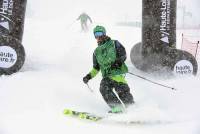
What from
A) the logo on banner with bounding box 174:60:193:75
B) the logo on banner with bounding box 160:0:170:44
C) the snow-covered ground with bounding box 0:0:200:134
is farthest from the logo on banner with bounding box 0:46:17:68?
the logo on banner with bounding box 174:60:193:75

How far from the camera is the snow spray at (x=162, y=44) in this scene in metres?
8.76

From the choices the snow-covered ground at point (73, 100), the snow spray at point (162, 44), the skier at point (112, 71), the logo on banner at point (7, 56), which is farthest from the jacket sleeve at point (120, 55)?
the logo on banner at point (7, 56)

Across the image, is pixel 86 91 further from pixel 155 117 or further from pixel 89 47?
pixel 89 47

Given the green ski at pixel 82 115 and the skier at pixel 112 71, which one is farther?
the skier at pixel 112 71

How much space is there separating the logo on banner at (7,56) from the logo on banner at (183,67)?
11.0 ft

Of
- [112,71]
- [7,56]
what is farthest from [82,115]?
[7,56]

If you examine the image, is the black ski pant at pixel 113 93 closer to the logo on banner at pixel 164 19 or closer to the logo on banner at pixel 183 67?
the logo on banner at pixel 183 67

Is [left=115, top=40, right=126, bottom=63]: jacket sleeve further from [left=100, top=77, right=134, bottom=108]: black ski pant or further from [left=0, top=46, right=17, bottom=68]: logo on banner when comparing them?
[left=0, top=46, right=17, bottom=68]: logo on banner

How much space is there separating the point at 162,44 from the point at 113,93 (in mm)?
2597

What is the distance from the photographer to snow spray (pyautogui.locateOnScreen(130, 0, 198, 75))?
876 centimetres

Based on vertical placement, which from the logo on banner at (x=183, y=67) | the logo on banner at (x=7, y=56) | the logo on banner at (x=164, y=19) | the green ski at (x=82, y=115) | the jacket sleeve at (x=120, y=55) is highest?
the logo on banner at (x=164, y=19)

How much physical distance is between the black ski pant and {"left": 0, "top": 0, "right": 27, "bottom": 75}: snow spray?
2263 mm

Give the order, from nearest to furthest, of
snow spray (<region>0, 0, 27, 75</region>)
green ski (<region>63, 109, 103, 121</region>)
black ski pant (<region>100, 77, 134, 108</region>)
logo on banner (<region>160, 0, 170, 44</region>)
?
green ski (<region>63, 109, 103, 121</region>), black ski pant (<region>100, 77, 134, 108</region>), snow spray (<region>0, 0, 27, 75</region>), logo on banner (<region>160, 0, 170, 44</region>)

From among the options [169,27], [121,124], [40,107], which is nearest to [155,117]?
[121,124]
